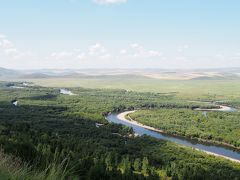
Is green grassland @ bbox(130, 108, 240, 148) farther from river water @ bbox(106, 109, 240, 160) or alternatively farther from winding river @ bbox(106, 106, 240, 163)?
river water @ bbox(106, 109, 240, 160)

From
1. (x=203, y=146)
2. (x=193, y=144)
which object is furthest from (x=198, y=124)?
(x=203, y=146)

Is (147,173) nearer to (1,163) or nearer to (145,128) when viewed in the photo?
(1,163)

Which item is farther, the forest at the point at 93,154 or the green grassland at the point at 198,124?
the green grassland at the point at 198,124

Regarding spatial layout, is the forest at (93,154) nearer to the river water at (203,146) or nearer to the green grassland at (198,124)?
the river water at (203,146)

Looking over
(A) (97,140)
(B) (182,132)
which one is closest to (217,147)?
(B) (182,132)

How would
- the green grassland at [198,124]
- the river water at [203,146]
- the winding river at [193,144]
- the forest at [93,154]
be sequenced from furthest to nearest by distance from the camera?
the green grassland at [198,124] → the river water at [203,146] → the winding river at [193,144] → the forest at [93,154]

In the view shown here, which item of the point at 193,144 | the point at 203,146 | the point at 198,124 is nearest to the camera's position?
the point at 203,146

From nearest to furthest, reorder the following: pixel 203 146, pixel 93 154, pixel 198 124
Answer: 1. pixel 93 154
2. pixel 203 146
3. pixel 198 124

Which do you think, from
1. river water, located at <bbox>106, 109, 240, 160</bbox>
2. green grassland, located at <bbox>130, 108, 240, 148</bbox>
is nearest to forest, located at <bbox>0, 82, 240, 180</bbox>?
river water, located at <bbox>106, 109, 240, 160</bbox>

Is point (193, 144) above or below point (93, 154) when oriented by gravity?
below

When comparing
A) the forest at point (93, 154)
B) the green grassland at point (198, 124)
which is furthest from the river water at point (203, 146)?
the forest at point (93, 154)

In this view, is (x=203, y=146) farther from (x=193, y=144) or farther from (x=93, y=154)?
(x=93, y=154)
